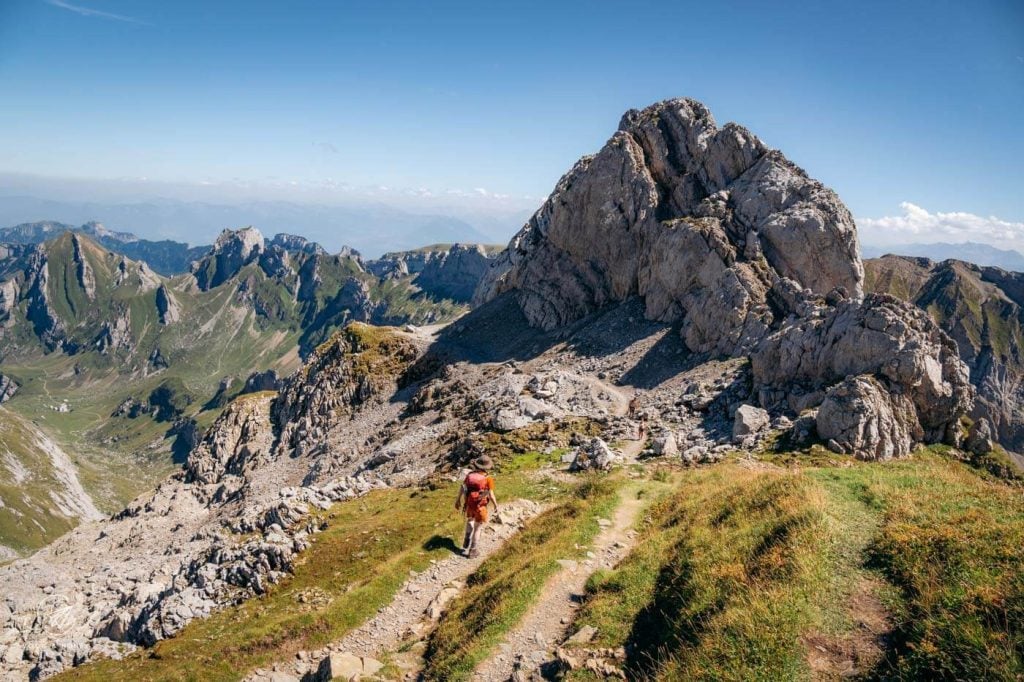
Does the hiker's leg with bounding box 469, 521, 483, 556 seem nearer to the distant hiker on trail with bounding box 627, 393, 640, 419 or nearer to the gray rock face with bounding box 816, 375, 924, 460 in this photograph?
the gray rock face with bounding box 816, 375, 924, 460

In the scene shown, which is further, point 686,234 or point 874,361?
point 686,234

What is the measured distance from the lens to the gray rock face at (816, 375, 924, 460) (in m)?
34.1

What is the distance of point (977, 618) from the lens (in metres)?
10.0

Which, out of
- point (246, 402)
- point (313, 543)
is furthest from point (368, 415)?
point (313, 543)

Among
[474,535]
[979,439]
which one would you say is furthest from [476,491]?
[979,439]

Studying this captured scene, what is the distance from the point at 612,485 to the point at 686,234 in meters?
54.0

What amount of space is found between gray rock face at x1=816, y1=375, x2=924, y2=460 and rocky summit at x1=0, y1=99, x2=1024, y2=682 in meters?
0.20

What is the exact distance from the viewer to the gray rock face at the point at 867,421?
3406 centimetres

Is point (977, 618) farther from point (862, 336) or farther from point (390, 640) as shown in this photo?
point (862, 336)

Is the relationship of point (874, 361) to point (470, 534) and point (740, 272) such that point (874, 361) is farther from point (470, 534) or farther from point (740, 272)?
point (470, 534)

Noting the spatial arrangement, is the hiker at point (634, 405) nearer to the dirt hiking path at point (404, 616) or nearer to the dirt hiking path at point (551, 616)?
the dirt hiking path at point (404, 616)

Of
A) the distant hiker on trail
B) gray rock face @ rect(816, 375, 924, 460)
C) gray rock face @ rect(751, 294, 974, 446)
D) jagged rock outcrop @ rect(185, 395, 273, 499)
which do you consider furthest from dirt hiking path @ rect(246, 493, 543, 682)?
jagged rock outcrop @ rect(185, 395, 273, 499)

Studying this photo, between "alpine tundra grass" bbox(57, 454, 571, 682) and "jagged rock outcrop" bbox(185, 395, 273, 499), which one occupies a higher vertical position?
"alpine tundra grass" bbox(57, 454, 571, 682)

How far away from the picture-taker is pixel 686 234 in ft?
243
